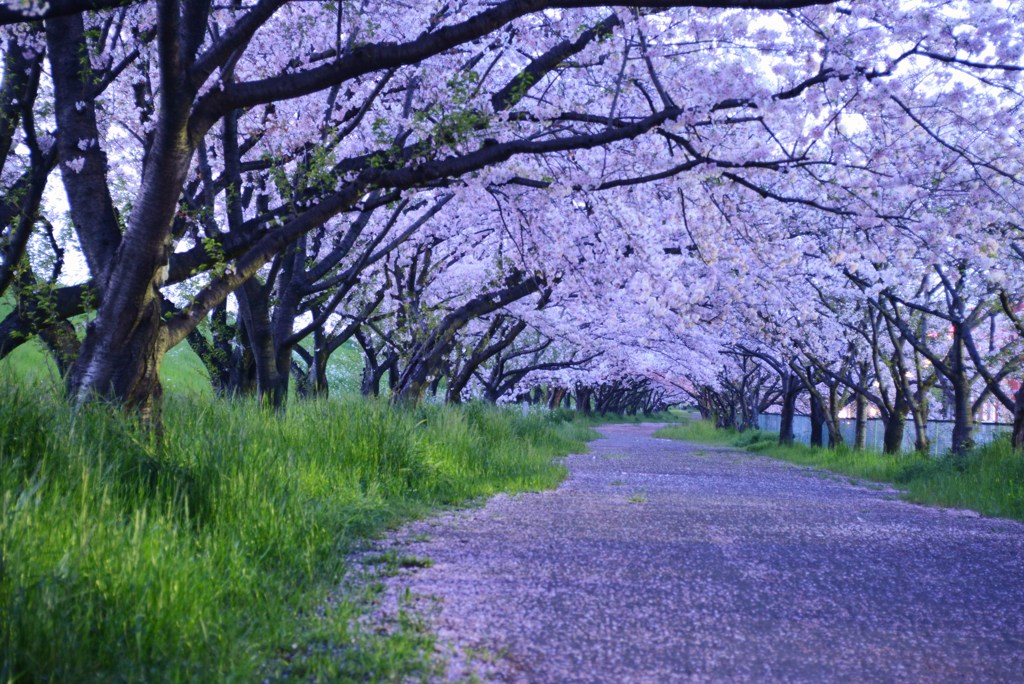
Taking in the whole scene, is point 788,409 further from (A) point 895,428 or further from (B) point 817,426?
(A) point 895,428

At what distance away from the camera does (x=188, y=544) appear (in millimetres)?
5012

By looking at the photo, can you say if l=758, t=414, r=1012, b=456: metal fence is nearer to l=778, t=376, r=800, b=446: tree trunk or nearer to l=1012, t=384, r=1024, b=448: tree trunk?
l=778, t=376, r=800, b=446: tree trunk

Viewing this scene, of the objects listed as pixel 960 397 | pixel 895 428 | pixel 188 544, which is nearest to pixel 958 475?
pixel 960 397

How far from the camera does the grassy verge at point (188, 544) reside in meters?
3.70

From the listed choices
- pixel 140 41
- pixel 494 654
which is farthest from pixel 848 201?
pixel 494 654

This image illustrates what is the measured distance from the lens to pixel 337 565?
587 centimetres

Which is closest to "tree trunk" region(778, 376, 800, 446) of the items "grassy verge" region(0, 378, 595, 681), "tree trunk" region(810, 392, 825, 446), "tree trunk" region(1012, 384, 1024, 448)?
"tree trunk" region(810, 392, 825, 446)

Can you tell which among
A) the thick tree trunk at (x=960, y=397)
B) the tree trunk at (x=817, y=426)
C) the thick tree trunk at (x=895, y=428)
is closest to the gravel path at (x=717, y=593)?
the thick tree trunk at (x=960, y=397)

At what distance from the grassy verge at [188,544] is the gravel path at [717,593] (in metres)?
0.52

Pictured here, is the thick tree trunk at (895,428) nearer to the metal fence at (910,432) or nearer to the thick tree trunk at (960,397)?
the metal fence at (910,432)

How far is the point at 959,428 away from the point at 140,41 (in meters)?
15.5

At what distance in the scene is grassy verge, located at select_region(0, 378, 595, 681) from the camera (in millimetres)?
3695

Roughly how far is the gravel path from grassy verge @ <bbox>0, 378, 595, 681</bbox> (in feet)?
1.70

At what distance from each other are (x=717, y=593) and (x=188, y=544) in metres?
3.05
